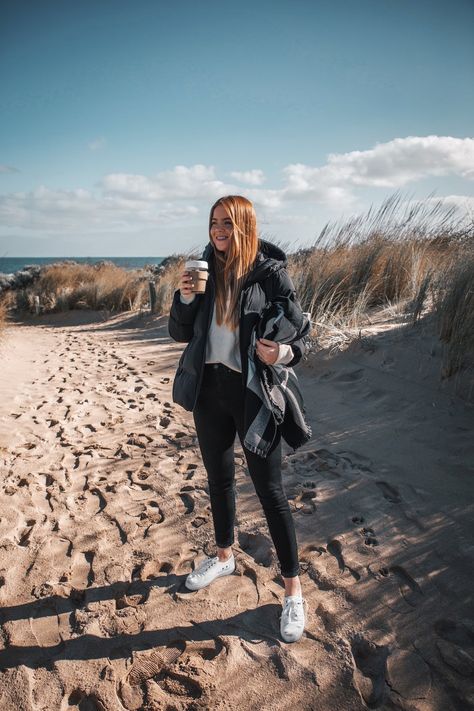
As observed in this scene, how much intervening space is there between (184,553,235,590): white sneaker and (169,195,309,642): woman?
44 cm

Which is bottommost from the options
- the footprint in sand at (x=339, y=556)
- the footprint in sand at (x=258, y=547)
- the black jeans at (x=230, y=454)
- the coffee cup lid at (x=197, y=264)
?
the footprint in sand at (x=258, y=547)

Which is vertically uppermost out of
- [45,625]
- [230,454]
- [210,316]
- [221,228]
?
[221,228]

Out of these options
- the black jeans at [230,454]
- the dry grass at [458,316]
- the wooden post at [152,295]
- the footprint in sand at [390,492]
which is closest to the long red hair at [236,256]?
the black jeans at [230,454]

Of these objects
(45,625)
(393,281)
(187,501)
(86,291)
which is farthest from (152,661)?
(86,291)

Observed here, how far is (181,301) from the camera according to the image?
2000 mm

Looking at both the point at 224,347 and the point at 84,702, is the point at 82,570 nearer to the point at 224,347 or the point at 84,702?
the point at 84,702

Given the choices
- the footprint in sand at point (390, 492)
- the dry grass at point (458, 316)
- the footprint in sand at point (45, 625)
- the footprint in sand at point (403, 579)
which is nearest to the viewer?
the footprint in sand at point (45, 625)

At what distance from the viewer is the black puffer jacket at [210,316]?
1.92 m

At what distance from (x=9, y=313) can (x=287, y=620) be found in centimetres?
1451

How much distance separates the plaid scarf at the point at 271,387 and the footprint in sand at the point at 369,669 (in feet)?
3.18

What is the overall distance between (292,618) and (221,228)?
6.05 feet

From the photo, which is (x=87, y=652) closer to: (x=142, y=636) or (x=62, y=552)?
(x=142, y=636)

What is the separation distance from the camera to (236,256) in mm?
1962

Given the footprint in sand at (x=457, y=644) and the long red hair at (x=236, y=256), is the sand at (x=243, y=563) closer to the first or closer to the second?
the footprint in sand at (x=457, y=644)
